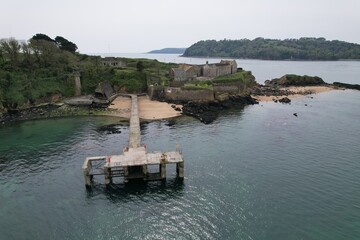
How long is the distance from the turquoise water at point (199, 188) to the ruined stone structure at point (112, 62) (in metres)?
45.4

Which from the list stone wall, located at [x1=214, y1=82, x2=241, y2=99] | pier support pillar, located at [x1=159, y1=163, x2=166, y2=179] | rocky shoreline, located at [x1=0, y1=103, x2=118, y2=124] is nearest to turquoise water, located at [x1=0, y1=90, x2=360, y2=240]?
pier support pillar, located at [x1=159, y1=163, x2=166, y2=179]

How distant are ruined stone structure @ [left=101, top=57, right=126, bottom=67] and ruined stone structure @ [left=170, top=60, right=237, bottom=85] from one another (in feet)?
71.1

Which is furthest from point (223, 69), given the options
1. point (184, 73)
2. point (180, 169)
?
point (180, 169)

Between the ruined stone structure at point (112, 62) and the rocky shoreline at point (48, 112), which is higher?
the ruined stone structure at point (112, 62)

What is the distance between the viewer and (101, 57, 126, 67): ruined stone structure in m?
98.0

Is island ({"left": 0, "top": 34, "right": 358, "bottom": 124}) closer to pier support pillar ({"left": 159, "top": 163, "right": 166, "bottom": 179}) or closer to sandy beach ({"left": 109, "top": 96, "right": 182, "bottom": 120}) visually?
sandy beach ({"left": 109, "top": 96, "right": 182, "bottom": 120})

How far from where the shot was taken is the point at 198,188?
33.7 meters

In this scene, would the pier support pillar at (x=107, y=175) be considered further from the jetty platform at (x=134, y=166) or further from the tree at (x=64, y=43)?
the tree at (x=64, y=43)

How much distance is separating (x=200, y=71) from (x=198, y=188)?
6326cm

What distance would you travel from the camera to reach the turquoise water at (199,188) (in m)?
27.0

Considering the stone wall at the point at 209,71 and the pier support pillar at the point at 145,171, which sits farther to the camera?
the stone wall at the point at 209,71

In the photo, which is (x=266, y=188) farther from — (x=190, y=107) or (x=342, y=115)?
(x=342, y=115)

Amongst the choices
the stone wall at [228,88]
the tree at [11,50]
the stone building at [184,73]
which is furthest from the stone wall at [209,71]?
the tree at [11,50]

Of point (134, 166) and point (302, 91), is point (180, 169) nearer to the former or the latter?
point (134, 166)
